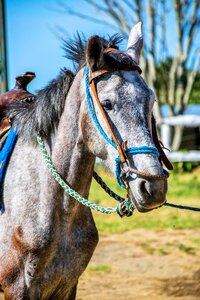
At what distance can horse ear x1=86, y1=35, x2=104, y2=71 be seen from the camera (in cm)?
315

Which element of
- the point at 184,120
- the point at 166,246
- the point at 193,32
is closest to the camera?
the point at 166,246

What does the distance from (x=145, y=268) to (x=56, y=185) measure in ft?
12.3

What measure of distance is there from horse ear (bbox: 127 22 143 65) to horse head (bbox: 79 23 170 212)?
0.01 metres

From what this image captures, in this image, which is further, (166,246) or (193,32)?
(193,32)

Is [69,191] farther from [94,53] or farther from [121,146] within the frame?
[94,53]

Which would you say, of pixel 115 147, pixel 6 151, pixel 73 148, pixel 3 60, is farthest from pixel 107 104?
pixel 3 60

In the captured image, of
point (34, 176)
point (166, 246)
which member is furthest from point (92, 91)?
point (166, 246)

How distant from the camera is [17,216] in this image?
11.4 ft

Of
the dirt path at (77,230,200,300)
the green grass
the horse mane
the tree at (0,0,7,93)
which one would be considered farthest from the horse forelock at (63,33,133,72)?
the tree at (0,0,7,93)

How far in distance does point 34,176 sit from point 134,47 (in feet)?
3.07

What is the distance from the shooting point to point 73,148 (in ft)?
11.3

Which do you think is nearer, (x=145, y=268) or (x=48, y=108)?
(x=48, y=108)

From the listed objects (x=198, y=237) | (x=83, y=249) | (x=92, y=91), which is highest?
(x=92, y=91)

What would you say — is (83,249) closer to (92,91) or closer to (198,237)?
(92,91)
